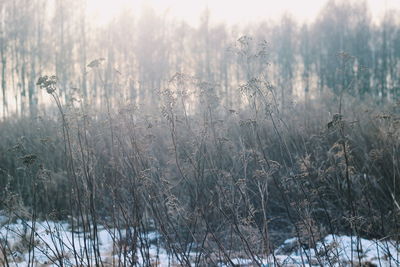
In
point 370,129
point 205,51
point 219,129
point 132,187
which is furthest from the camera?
point 205,51

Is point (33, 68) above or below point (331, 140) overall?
above

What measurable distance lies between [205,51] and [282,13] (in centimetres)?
626

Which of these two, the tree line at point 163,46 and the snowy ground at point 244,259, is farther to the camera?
the tree line at point 163,46

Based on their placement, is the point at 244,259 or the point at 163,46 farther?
the point at 163,46

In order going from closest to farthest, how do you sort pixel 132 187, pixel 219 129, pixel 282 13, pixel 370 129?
1. pixel 132 187
2. pixel 219 129
3. pixel 370 129
4. pixel 282 13

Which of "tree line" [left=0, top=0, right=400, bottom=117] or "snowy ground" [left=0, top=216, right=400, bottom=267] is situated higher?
"tree line" [left=0, top=0, right=400, bottom=117]

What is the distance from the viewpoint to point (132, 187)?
8.89ft

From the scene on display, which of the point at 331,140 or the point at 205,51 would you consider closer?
the point at 331,140

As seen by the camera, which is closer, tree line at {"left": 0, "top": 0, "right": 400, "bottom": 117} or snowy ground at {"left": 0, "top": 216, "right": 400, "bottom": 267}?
snowy ground at {"left": 0, "top": 216, "right": 400, "bottom": 267}

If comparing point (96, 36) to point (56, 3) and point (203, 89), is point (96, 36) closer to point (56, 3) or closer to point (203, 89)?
point (56, 3)

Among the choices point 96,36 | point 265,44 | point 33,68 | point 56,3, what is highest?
point 56,3

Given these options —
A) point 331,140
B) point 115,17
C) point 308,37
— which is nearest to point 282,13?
point 308,37

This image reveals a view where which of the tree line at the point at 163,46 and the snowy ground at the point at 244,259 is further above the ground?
the tree line at the point at 163,46

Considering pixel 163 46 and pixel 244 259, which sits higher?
pixel 163 46
